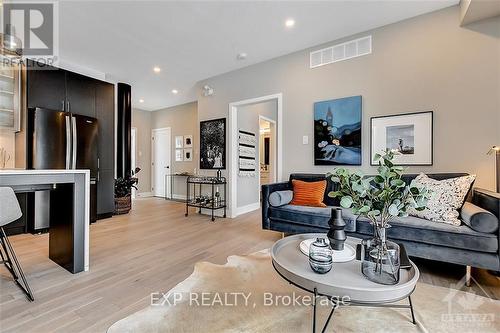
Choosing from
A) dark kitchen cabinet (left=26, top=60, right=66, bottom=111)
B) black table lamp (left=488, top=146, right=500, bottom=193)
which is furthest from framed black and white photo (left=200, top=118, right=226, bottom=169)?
black table lamp (left=488, top=146, right=500, bottom=193)

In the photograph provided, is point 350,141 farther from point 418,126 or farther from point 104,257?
point 104,257

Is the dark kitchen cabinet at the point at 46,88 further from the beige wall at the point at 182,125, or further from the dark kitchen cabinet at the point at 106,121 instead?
the beige wall at the point at 182,125

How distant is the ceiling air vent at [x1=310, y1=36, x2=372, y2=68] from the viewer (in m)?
3.12

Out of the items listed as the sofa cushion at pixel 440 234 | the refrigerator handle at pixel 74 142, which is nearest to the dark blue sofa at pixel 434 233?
the sofa cushion at pixel 440 234

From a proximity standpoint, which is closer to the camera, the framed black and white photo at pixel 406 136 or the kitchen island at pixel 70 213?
the kitchen island at pixel 70 213

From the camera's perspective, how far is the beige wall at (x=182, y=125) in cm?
638

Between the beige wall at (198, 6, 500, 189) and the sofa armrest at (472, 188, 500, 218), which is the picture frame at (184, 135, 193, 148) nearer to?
the beige wall at (198, 6, 500, 189)

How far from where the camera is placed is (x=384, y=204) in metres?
1.26

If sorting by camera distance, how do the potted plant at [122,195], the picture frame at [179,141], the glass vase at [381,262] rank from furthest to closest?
the picture frame at [179,141], the potted plant at [122,195], the glass vase at [381,262]

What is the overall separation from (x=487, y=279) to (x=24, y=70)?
19.8 ft

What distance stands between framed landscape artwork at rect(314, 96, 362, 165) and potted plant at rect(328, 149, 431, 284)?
6.59 ft

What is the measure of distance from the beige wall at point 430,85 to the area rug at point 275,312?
60.0 inches

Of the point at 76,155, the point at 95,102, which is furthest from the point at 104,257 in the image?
the point at 95,102

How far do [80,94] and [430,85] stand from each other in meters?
5.14
